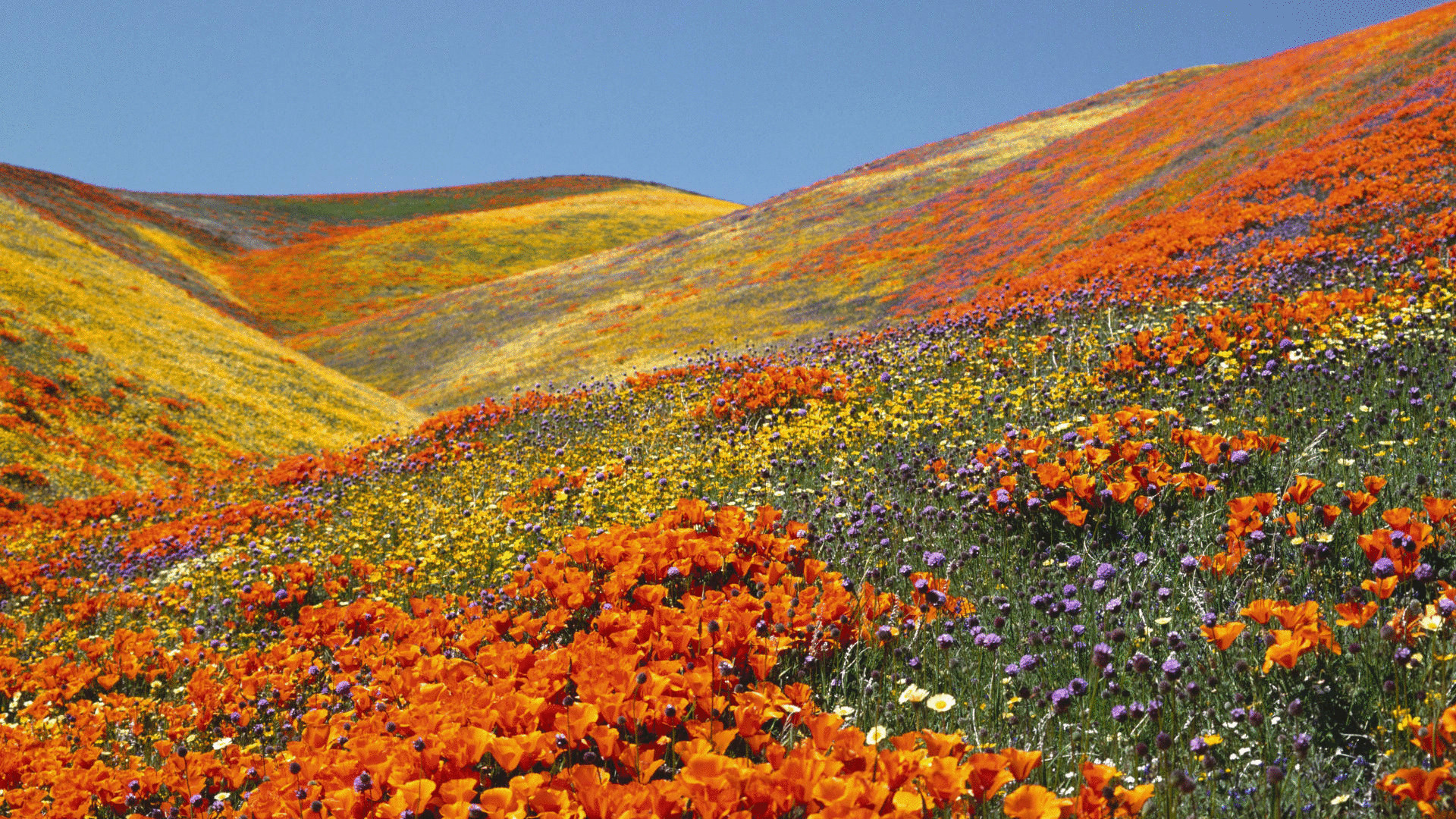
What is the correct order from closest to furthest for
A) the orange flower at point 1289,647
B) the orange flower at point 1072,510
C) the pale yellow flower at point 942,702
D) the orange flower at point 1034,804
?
the orange flower at point 1034,804, the orange flower at point 1289,647, the pale yellow flower at point 942,702, the orange flower at point 1072,510

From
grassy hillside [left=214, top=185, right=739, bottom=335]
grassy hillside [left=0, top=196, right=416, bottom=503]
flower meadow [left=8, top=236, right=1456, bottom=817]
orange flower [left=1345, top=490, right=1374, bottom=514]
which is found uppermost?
grassy hillside [left=214, top=185, right=739, bottom=335]

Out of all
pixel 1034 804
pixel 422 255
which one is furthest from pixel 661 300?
pixel 1034 804

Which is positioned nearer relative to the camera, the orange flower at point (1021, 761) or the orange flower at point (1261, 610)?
the orange flower at point (1021, 761)

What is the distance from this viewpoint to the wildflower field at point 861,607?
2.35 meters

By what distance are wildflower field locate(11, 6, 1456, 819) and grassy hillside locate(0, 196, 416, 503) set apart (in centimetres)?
367

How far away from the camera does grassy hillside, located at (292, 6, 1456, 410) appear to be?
81.9 feet

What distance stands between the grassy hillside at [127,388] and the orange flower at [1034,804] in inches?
598

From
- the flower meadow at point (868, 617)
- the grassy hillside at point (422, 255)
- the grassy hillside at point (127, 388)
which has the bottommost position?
the flower meadow at point (868, 617)

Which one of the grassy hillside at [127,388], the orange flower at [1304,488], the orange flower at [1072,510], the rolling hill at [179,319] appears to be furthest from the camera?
the rolling hill at [179,319]

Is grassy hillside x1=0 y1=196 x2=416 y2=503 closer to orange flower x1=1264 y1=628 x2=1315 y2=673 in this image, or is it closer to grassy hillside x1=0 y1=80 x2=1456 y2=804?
grassy hillside x1=0 y1=80 x2=1456 y2=804

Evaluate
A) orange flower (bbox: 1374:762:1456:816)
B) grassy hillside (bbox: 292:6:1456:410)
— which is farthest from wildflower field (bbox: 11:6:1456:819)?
grassy hillside (bbox: 292:6:1456:410)

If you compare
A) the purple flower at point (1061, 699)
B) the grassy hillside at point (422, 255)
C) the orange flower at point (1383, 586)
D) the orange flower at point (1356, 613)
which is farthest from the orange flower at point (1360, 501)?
the grassy hillside at point (422, 255)

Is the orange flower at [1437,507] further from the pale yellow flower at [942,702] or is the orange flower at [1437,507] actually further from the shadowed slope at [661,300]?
the shadowed slope at [661,300]

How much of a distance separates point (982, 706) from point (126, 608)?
815 cm
